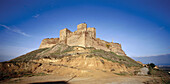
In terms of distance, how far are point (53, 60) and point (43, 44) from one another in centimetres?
2628

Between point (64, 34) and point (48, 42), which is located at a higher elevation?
point (64, 34)

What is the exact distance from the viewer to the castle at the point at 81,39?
102 feet

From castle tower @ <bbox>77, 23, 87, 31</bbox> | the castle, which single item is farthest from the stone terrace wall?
castle tower @ <bbox>77, 23, 87, 31</bbox>

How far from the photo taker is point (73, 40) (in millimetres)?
33719

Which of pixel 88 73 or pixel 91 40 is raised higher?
pixel 91 40

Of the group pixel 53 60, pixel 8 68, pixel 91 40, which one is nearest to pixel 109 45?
pixel 91 40

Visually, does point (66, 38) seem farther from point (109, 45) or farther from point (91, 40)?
point (109, 45)

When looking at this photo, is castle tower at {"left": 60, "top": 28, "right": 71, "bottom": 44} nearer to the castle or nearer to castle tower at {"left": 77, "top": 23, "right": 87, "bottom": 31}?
the castle

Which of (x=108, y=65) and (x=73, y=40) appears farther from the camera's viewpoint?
(x=73, y=40)

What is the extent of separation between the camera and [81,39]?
31.0 metres

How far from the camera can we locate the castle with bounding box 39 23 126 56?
31.2 meters

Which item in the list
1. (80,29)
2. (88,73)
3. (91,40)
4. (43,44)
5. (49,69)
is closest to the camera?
(88,73)

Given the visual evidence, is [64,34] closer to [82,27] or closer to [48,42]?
[82,27]

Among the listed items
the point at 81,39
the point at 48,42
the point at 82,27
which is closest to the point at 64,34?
the point at 82,27
